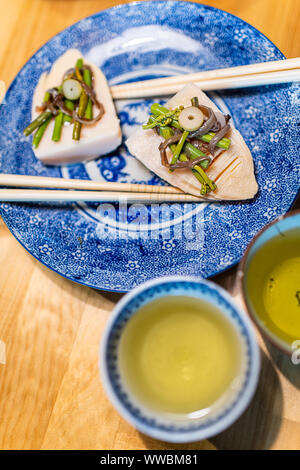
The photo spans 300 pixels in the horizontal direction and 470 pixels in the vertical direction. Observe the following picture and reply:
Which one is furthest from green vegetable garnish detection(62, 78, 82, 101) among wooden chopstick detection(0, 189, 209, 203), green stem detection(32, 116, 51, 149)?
wooden chopstick detection(0, 189, 209, 203)

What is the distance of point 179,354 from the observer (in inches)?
48.2

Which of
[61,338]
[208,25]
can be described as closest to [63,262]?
[61,338]

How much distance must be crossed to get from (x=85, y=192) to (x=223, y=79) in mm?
654

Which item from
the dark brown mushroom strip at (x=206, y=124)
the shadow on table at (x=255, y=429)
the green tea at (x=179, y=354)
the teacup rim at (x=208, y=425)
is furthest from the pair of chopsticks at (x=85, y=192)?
the shadow on table at (x=255, y=429)

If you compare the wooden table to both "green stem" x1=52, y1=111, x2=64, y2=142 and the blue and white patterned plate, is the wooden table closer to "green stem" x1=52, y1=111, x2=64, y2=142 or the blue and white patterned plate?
the blue and white patterned plate

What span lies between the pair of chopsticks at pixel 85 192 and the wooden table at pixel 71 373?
22cm

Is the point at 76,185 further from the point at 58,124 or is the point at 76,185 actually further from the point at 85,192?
the point at 58,124

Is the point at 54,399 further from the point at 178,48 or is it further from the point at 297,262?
the point at 178,48

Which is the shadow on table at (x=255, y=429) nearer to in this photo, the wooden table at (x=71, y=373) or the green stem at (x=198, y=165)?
the wooden table at (x=71, y=373)

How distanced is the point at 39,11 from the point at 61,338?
53.6 inches

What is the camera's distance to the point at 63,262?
1.41 metres

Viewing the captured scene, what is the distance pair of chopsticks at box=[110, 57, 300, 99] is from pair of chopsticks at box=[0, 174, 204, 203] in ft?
1.25

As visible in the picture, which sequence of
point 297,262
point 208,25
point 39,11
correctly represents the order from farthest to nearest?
point 39,11
point 208,25
point 297,262
